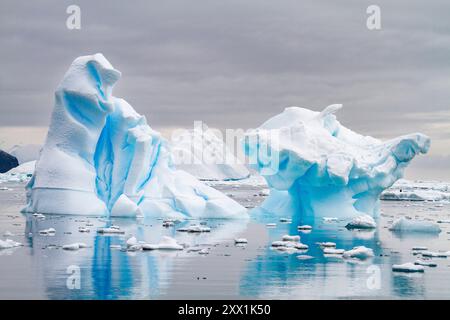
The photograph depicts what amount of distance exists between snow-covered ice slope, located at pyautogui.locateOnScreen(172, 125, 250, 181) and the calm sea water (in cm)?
4038

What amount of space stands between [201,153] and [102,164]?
3945cm

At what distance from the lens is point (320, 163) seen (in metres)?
23.4

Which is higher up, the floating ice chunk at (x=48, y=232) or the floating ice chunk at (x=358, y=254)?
the floating ice chunk at (x=48, y=232)

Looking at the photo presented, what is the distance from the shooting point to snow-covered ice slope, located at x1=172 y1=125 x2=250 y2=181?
60.1m

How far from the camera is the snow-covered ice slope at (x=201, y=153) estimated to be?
60.1 meters

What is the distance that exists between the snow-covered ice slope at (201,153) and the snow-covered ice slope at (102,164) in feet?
112

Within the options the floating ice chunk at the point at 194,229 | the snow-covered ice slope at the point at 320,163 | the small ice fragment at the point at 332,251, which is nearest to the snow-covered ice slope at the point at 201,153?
the snow-covered ice slope at the point at 320,163

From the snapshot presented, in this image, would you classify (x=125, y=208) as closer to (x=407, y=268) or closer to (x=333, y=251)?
(x=333, y=251)

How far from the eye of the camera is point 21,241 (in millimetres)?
16406

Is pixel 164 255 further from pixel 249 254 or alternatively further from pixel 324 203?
pixel 324 203

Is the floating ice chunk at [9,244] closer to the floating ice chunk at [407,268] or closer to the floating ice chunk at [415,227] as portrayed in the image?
the floating ice chunk at [407,268]

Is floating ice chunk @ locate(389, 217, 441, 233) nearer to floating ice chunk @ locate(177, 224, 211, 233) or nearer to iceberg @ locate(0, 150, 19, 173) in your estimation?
floating ice chunk @ locate(177, 224, 211, 233)

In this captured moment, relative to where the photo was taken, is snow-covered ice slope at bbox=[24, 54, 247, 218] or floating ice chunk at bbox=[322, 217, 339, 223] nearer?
snow-covered ice slope at bbox=[24, 54, 247, 218]

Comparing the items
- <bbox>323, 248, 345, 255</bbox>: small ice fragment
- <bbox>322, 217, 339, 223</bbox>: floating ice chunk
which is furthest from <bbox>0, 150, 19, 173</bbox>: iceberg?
<bbox>323, 248, 345, 255</bbox>: small ice fragment
